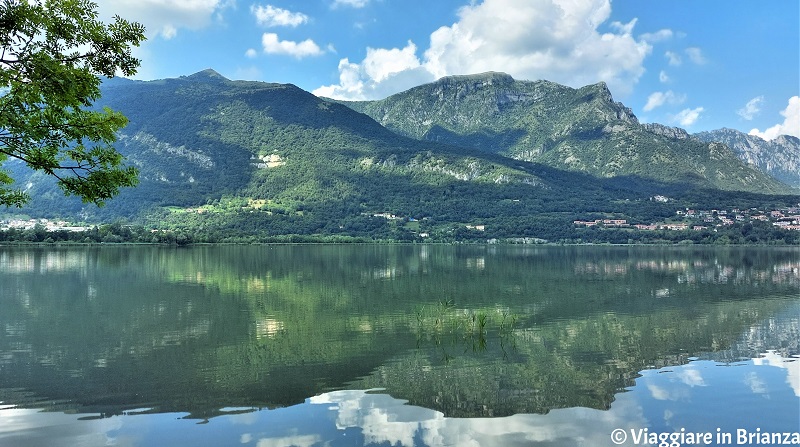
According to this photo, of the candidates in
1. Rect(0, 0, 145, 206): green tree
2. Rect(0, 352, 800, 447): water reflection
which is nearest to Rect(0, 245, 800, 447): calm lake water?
Rect(0, 352, 800, 447): water reflection

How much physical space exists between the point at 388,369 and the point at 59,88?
1195cm

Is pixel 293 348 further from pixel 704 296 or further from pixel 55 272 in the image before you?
pixel 55 272

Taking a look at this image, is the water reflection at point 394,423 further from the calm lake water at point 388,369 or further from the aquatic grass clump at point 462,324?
the aquatic grass clump at point 462,324

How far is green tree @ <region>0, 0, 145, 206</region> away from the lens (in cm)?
955

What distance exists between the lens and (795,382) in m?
16.1

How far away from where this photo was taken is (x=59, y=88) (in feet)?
31.7

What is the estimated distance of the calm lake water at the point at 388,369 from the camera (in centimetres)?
1206

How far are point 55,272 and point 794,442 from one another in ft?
195

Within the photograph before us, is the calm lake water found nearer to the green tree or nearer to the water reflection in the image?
the water reflection

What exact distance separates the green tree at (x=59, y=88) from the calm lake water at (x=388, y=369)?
5707mm

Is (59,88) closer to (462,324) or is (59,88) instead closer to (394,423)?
(394,423)

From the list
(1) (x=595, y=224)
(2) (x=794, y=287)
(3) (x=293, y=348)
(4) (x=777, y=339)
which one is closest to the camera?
(3) (x=293, y=348)

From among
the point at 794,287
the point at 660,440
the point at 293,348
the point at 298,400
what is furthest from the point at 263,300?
the point at 794,287

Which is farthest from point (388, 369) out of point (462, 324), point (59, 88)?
point (59, 88)
